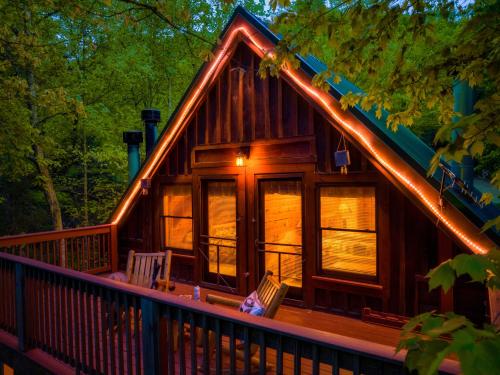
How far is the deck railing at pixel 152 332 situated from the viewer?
223 centimetres

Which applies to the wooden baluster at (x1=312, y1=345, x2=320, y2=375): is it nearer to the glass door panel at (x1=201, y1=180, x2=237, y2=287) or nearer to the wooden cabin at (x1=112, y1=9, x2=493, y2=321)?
the wooden cabin at (x1=112, y1=9, x2=493, y2=321)

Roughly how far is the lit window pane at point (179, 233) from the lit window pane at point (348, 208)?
3.23 meters

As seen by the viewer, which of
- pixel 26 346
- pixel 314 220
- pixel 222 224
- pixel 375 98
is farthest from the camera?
pixel 222 224

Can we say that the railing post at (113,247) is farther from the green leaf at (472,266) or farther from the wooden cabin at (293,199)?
the green leaf at (472,266)

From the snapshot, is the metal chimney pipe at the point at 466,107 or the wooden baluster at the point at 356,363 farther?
the metal chimney pipe at the point at 466,107

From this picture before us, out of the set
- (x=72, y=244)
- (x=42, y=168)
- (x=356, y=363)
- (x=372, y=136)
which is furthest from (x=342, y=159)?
(x=42, y=168)

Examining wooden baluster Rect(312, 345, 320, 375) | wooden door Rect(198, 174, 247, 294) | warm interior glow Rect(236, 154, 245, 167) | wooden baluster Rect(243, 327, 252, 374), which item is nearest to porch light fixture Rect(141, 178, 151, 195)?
wooden door Rect(198, 174, 247, 294)

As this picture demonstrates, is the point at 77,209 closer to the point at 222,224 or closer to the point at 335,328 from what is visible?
the point at 222,224

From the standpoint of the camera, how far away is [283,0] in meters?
3.46

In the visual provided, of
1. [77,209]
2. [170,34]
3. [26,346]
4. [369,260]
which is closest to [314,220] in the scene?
[369,260]

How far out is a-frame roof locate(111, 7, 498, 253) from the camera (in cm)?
469

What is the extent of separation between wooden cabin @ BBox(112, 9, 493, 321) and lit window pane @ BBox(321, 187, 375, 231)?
2 centimetres

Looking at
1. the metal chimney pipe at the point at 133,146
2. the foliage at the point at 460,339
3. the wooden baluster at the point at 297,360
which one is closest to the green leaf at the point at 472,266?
the foliage at the point at 460,339

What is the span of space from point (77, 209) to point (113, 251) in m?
9.40
